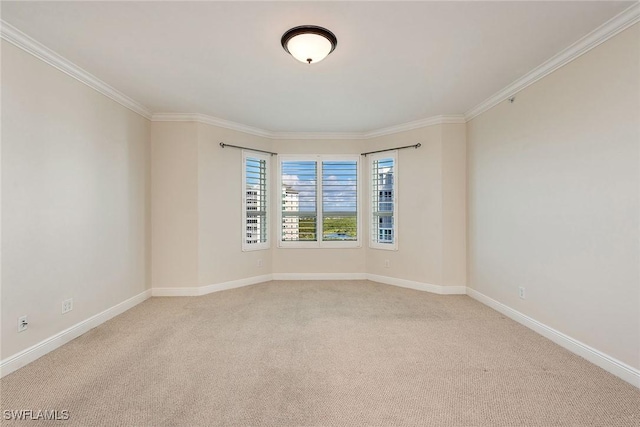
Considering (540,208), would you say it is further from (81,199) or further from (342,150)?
(81,199)

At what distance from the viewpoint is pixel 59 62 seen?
8.43 ft

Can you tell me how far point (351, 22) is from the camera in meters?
2.10

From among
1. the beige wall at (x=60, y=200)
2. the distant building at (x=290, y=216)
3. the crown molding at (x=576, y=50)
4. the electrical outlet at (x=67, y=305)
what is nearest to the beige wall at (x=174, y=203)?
the beige wall at (x=60, y=200)

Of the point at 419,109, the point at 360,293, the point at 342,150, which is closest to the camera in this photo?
the point at 419,109

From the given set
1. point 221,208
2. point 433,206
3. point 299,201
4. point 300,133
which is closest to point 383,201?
point 433,206

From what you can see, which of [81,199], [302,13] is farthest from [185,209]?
[302,13]

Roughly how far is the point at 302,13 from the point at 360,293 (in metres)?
3.48

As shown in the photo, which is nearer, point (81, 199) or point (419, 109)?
point (81, 199)

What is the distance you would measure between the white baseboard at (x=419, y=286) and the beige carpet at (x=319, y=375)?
2.86ft

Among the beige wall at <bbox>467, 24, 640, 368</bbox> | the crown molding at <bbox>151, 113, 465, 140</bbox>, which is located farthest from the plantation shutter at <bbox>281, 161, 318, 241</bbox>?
the beige wall at <bbox>467, 24, 640, 368</bbox>

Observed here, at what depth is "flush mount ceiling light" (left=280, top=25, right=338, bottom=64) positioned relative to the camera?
2141 millimetres

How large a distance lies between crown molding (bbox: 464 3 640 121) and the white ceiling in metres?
0.06

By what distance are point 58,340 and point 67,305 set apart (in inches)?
11.8

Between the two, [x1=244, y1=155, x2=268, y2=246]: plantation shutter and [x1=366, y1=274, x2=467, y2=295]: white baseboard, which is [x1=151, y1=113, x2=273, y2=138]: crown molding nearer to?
[x1=244, y1=155, x2=268, y2=246]: plantation shutter
